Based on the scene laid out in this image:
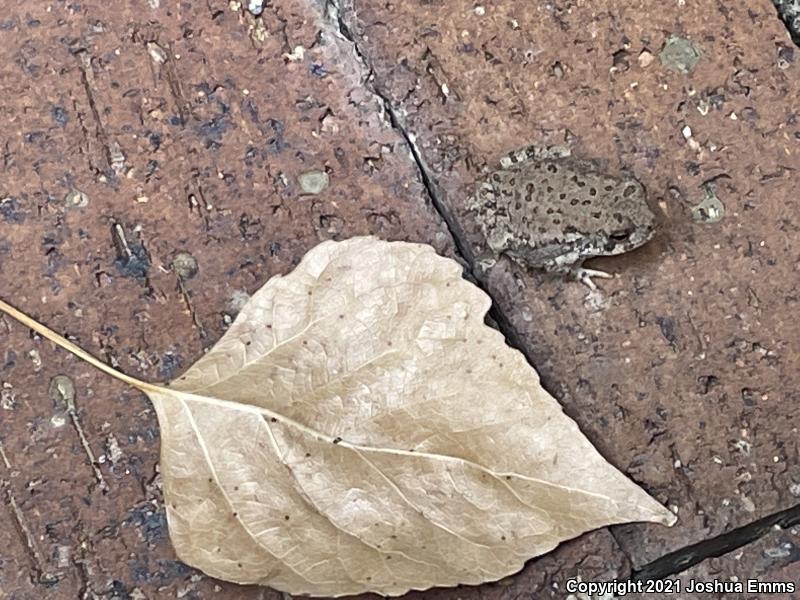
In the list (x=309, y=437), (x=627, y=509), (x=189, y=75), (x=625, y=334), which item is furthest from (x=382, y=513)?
(x=189, y=75)

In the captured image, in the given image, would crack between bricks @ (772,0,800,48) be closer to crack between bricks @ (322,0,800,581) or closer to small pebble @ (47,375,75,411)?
crack between bricks @ (322,0,800,581)

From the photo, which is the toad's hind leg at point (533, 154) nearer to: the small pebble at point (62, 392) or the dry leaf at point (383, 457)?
the dry leaf at point (383, 457)

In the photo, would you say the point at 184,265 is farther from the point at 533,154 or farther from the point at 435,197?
the point at 533,154

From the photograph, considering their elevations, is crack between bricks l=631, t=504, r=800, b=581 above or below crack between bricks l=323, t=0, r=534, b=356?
below

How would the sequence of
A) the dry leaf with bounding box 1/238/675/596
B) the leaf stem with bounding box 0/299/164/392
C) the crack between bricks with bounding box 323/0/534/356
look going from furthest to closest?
1. the crack between bricks with bounding box 323/0/534/356
2. the leaf stem with bounding box 0/299/164/392
3. the dry leaf with bounding box 1/238/675/596

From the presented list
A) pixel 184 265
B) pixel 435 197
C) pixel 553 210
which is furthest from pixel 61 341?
pixel 553 210

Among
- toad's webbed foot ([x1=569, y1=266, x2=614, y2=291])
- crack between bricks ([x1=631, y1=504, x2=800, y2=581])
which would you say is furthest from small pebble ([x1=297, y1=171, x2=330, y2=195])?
crack between bricks ([x1=631, y1=504, x2=800, y2=581])

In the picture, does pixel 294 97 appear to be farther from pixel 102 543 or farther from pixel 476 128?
pixel 102 543
